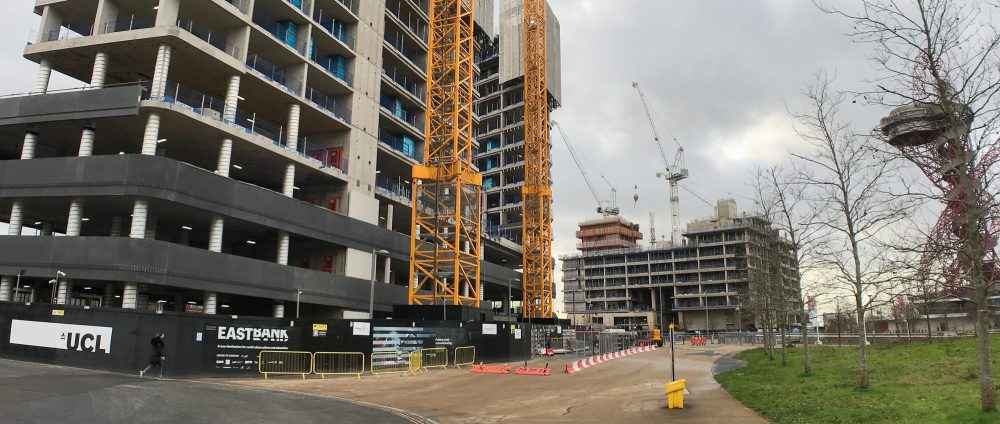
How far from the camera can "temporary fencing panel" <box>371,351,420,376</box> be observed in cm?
2900

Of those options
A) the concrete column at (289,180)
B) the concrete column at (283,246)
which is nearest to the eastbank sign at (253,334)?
the concrete column at (283,246)

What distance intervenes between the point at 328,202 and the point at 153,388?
29868 millimetres

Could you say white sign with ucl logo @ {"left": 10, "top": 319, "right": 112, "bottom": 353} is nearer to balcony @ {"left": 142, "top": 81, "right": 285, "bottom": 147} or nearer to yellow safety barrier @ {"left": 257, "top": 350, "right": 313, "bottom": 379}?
yellow safety barrier @ {"left": 257, "top": 350, "right": 313, "bottom": 379}

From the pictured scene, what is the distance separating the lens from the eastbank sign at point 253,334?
2490 cm

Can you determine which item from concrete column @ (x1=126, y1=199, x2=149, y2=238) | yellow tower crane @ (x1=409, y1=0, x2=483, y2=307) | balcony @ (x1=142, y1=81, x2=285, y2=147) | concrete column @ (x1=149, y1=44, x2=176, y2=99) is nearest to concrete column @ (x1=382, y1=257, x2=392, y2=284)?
yellow tower crane @ (x1=409, y1=0, x2=483, y2=307)

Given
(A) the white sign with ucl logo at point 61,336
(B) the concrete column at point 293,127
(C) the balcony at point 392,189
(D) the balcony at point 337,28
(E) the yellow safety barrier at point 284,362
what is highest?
(D) the balcony at point 337,28

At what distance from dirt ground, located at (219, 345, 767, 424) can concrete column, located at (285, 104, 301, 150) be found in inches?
809

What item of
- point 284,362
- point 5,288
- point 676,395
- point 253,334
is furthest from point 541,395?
point 5,288

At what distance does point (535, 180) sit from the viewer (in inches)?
3012

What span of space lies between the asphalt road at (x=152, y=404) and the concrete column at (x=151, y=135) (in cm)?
1524

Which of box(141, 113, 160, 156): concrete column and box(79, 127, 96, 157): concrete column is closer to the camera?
box(141, 113, 160, 156): concrete column

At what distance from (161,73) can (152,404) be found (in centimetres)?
2456

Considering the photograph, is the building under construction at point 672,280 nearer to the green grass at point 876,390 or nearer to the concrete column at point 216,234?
the concrete column at point 216,234

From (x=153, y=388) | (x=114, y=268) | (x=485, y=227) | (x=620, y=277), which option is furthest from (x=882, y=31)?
(x=620, y=277)
